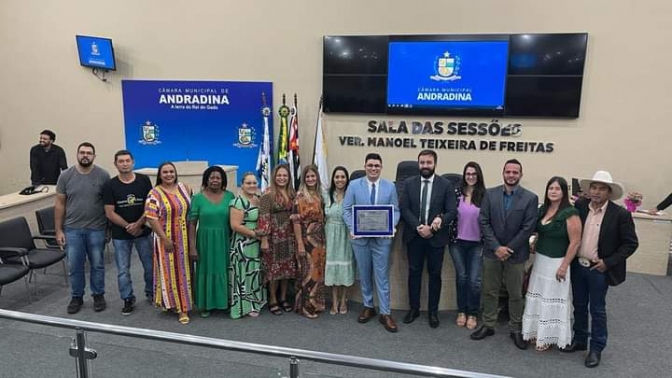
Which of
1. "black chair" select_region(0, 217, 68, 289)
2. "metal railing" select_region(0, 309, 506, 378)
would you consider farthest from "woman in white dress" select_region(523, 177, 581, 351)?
"black chair" select_region(0, 217, 68, 289)

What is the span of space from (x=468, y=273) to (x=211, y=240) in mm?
2146

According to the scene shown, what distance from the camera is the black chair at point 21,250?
4457 millimetres

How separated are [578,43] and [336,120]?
10.2 feet

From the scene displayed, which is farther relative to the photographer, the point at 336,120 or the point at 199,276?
the point at 336,120

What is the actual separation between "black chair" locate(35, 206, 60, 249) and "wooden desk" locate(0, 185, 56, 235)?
0.50 metres

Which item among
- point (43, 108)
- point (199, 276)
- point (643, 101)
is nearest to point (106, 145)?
point (43, 108)

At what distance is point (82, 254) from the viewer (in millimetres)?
4289

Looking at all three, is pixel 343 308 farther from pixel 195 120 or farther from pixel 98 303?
pixel 195 120

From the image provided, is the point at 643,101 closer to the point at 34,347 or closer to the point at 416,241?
the point at 416,241

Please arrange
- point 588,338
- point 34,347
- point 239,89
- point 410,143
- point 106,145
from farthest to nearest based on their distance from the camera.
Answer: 1. point 106,145
2. point 239,89
3. point 410,143
4. point 588,338
5. point 34,347

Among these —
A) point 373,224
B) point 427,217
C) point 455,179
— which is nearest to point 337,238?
point 373,224

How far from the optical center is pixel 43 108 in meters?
7.85

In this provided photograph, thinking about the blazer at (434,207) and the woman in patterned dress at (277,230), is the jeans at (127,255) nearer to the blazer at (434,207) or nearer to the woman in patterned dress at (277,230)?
the woman in patterned dress at (277,230)

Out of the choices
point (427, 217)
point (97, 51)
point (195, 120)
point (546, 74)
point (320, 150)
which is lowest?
point (427, 217)
